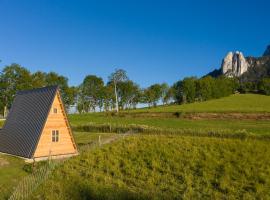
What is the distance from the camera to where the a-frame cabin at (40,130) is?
109ft

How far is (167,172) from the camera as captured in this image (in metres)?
22.2

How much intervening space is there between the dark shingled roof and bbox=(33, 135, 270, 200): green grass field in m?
7.62

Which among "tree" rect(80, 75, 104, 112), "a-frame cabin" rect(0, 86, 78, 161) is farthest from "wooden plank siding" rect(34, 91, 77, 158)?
"tree" rect(80, 75, 104, 112)

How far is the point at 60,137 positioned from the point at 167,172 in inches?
684

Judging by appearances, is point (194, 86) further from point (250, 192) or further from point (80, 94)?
point (250, 192)

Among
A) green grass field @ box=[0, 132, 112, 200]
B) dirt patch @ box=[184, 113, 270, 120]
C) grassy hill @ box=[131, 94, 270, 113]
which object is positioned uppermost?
grassy hill @ box=[131, 94, 270, 113]

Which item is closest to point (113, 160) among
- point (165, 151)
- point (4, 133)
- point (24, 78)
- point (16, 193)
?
point (165, 151)

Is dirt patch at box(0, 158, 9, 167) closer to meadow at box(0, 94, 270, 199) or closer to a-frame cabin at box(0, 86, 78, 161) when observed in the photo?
meadow at box(0, 94, 270, 199)

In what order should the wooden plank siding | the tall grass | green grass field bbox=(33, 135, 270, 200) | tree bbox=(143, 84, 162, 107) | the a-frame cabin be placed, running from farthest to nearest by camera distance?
tree bbox=(143, 84, 162, 107)
the tall grass
the wooden plank siding
the a-frame cabin
green grass field bbox=(33, 135, 270, 200)

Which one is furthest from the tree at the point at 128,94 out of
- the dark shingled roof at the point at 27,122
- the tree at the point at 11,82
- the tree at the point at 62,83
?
the dark shingled roof at the point at 27,122

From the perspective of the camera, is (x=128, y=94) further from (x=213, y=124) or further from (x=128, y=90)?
(x=213, y=124)

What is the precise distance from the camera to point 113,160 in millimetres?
25688

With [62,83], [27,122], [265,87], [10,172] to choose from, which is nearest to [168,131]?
[27,122]

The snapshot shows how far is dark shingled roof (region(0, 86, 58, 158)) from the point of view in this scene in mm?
33106
